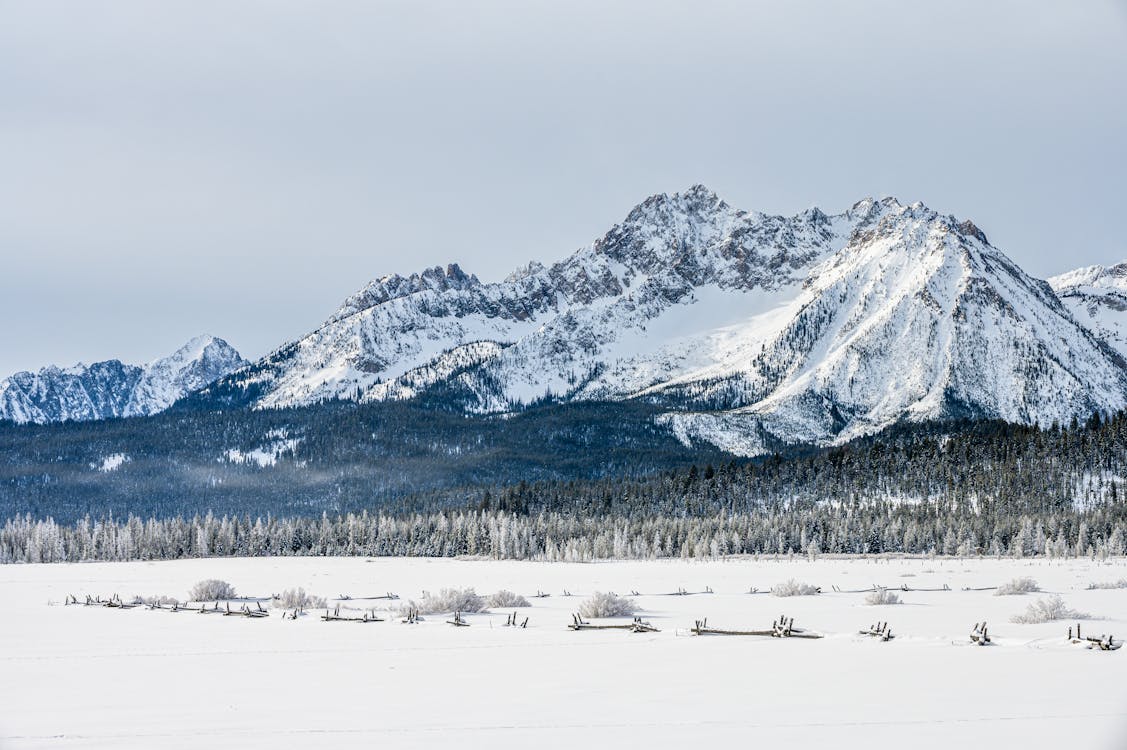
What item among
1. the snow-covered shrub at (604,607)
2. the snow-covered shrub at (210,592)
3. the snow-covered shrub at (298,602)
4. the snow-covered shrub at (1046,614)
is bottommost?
the snow-covered shrub at (210,592)

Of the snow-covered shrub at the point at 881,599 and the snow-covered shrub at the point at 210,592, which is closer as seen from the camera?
the snow-covered shrub at the point at 881,599

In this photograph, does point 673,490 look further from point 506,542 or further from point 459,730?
point 459,730

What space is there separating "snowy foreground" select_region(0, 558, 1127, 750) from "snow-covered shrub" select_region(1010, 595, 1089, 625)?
2.71ft

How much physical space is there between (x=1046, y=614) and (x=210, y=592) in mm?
44232

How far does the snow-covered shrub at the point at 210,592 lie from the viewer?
57281mm

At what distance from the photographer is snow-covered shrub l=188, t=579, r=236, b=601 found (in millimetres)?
57281

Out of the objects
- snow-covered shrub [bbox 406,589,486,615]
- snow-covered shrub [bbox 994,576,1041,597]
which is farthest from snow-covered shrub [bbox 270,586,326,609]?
snow-covered shrub [bbox 994,576,1041,597]

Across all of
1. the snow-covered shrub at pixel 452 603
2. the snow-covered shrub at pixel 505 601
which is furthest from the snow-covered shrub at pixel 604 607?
the snow-covered shrub at pixel 505 601

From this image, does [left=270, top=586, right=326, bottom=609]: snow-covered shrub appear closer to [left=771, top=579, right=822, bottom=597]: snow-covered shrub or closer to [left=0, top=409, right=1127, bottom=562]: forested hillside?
[left=771, top=579, right=822, bottom=597]: snow-covered shrub

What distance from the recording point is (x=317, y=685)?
25.6 m

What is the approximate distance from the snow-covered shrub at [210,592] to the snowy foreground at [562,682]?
7.15 metres

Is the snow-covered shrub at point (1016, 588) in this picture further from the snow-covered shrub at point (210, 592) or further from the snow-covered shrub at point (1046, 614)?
the snow-covered shrub at point (210, 592)

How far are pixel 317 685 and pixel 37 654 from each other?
534 inches

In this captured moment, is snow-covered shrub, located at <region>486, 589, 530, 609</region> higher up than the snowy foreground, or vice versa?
the snowy foreground
